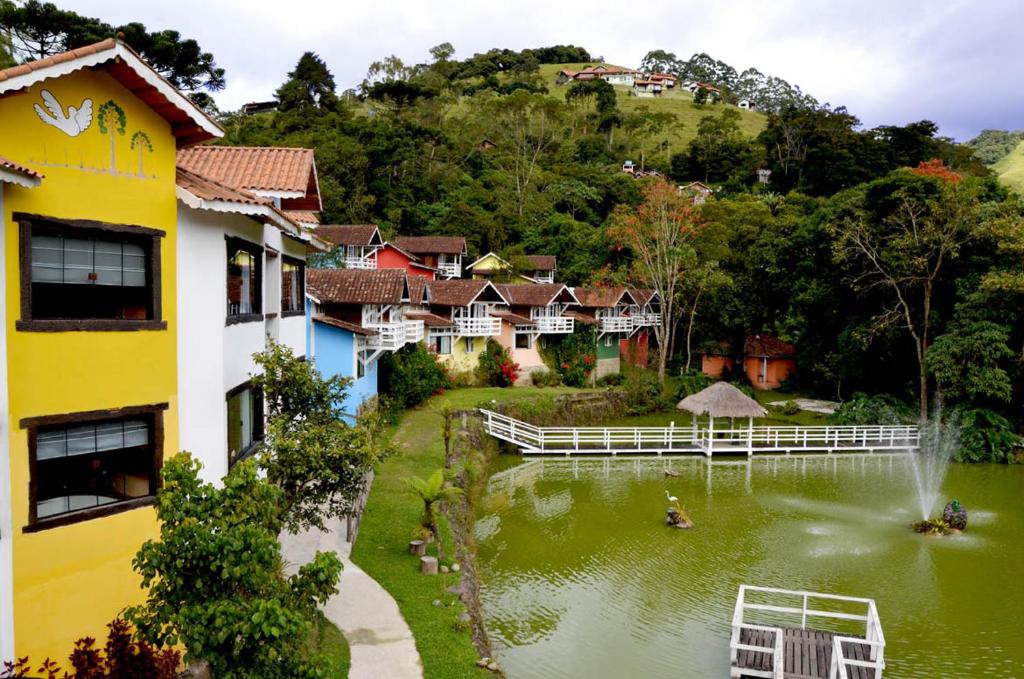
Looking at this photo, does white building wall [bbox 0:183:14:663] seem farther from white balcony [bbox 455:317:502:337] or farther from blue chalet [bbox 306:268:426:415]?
white balcony [bbox 455:317:502:337]

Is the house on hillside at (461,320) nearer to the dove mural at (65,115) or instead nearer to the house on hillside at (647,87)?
the dove mural at (65,115)

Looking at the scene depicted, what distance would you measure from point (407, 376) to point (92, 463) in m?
23.0

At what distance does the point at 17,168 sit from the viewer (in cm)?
719

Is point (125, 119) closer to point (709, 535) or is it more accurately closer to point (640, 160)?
point (709, 535)

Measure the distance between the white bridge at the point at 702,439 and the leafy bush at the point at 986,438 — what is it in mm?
2293

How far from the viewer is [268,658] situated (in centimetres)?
638

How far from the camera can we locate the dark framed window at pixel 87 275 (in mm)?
7969

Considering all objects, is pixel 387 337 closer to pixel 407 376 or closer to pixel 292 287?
pixel 407 376

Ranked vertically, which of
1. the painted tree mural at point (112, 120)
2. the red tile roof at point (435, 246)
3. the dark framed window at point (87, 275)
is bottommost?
the dark framed window at point (87, 275)

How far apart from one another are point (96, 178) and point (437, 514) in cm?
1233

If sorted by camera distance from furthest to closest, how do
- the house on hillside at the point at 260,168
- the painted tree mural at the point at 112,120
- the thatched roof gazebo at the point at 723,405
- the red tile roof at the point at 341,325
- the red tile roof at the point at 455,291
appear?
the red tile roof at the point at 455,291 → the thatched roof gazebo at the point at 723,405 → the red tile roof at the point at 341,325 → the house on hillside at the point at 260,168 → the painted tree mural at the point at 112,120

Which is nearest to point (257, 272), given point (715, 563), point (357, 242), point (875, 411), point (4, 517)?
point (4, 517)

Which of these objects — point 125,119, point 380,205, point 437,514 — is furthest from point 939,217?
point 380,205

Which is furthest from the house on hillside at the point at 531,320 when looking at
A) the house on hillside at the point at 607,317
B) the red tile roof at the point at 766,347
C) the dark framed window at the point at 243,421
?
the dark framed window at the point at 243,421
